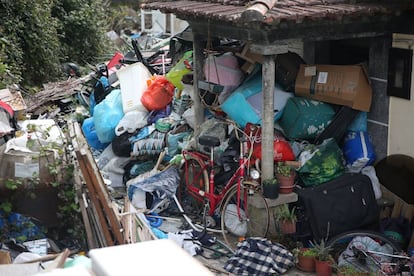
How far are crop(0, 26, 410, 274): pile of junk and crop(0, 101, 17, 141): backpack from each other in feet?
0.07

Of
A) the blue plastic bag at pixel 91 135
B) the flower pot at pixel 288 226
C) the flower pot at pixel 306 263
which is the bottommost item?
the flower pot at pixel 306 263

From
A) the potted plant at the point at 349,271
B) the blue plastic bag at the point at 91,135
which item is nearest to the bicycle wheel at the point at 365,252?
the potted plant at the point at 349,271

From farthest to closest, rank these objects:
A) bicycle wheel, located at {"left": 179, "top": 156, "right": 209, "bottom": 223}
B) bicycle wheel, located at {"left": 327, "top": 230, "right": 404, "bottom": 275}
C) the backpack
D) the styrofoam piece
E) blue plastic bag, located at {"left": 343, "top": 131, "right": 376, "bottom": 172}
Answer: bicycle wheel, located at {"left": 179, "top": 156, "right": 209, "bottom": 223}
blue plastic bag, located at {"left": 343, "top": 131, "right": 376, "bottom": 172}
the backpack
bicycle wheel, located at {"left": 327, "top": 230, "right": 404, "bottom": 275}
the styrofoam piece

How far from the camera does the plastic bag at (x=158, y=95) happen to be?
11.8 m

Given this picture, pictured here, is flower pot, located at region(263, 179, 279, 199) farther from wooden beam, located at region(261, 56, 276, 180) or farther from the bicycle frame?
the bicycle frame

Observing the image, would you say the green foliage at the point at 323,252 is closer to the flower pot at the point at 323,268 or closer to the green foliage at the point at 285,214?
the flower pot at the point at 323,268

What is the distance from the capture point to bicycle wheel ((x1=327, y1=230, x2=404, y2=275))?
763 cm

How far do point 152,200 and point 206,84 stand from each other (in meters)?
2.05

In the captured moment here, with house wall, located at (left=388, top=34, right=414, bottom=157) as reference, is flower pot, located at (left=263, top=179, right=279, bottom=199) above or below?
below

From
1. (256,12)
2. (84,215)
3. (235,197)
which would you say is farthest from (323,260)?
(256,12)

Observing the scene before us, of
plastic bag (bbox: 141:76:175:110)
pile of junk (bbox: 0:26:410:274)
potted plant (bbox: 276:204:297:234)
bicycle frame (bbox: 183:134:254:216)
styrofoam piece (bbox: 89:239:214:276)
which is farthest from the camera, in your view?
plastic bag (bbox: 141:76:175:110)

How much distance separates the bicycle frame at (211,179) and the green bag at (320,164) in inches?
33.5

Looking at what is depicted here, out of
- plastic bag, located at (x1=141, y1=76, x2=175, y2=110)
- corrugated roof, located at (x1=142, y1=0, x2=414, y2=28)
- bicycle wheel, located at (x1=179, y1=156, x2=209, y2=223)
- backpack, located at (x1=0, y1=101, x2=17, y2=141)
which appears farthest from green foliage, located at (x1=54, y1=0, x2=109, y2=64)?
corrugated roof, located at (x1=142, y1=0, x2=414, y2=28)

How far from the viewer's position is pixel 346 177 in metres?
8.75
